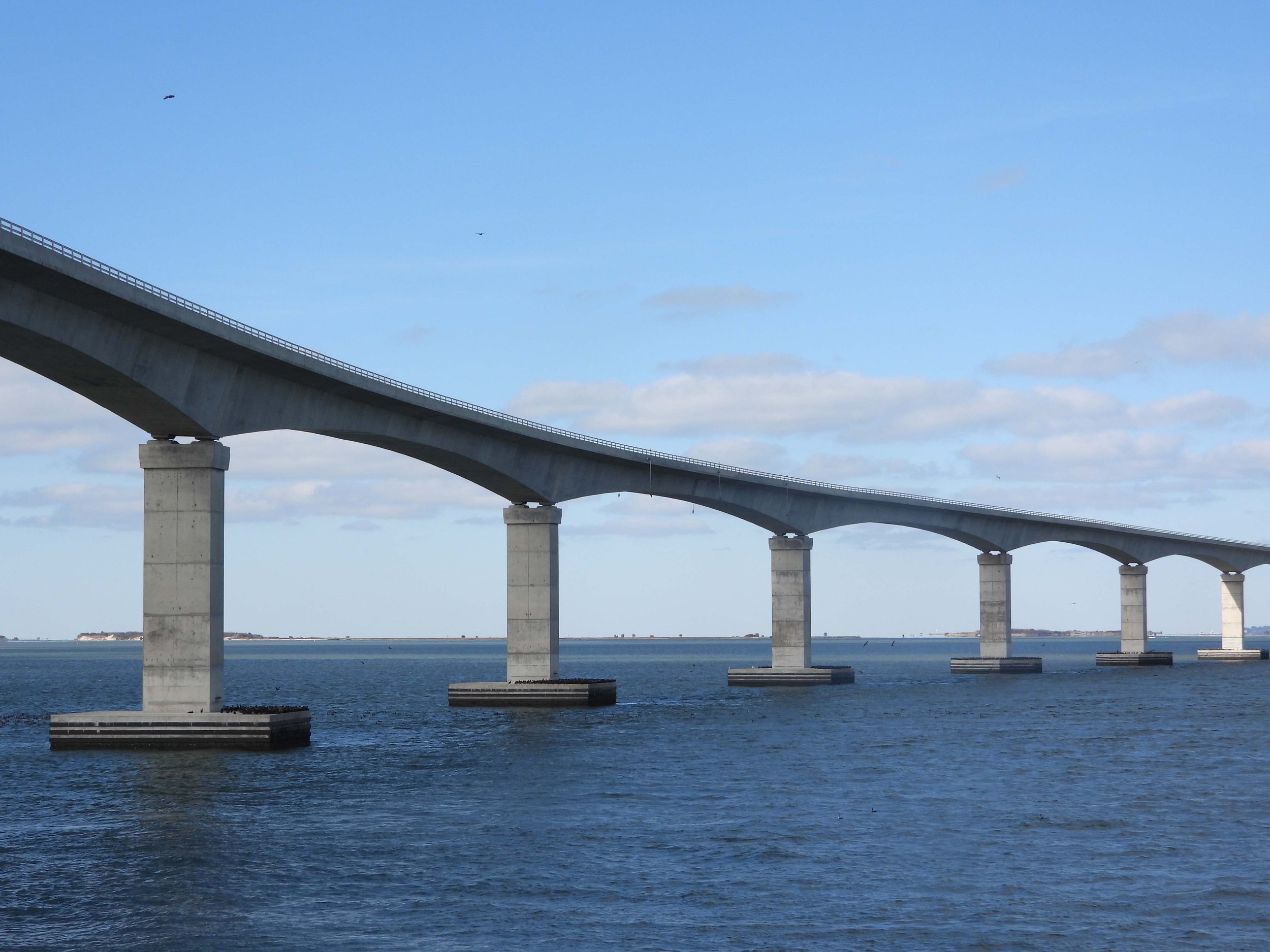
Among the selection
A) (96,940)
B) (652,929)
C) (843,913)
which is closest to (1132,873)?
(843,913)

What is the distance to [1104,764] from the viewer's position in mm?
50469

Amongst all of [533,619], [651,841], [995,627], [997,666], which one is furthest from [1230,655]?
[651,841]

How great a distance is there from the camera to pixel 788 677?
106 meters

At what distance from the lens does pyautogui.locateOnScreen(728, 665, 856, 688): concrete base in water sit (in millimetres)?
106312

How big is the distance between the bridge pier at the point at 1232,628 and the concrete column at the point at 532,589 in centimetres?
10681

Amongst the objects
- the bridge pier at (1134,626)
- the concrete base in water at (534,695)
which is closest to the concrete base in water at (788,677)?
the concrete base in water at (534,695)

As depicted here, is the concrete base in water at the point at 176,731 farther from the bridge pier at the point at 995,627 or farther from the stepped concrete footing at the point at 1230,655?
the stepped concrete footing at the point at 1230,655

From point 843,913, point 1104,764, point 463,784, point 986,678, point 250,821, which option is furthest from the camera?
point 986,678

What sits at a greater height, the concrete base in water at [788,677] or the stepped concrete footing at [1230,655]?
the concrete base in water at [788,677]

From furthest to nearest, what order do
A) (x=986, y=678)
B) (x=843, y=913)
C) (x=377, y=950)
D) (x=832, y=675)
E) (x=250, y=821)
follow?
(x=986, y=678) → (x=832, y=675) → (x=250, y=821) → (x=843, y=913) → (x=377, y=950)

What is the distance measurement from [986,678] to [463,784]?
91727 millimetres

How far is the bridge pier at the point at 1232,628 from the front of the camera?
16388 cm

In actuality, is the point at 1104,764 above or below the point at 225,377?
below

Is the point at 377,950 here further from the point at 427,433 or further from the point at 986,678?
the point at 986,678
